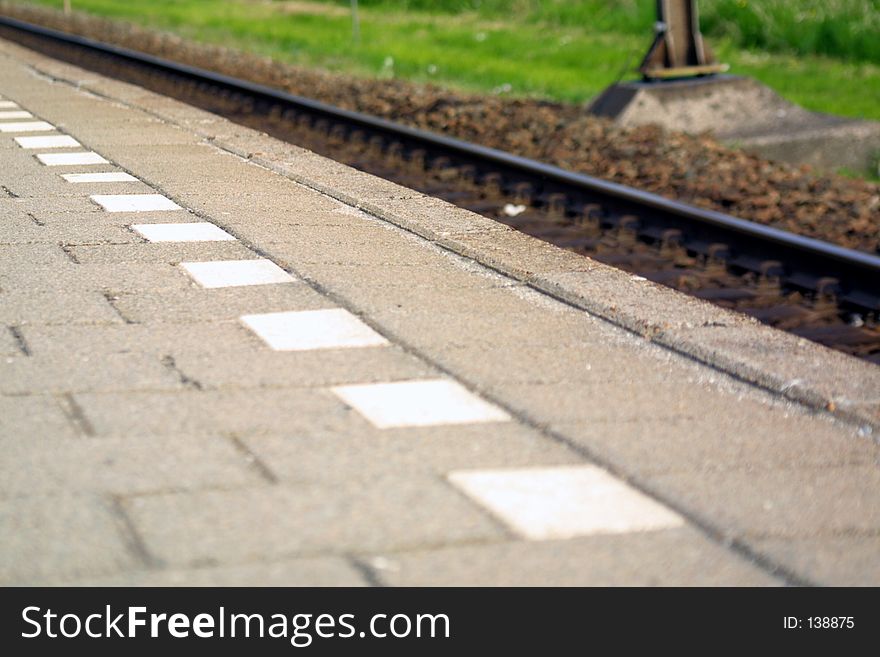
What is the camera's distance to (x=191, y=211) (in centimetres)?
721

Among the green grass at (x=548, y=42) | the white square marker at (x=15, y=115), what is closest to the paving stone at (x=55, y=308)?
the white square marker at (x=15, y=115)

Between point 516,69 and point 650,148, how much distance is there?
8103mm

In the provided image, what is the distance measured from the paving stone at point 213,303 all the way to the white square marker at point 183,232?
1.01 metres

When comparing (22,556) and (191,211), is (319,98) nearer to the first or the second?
(191,211)

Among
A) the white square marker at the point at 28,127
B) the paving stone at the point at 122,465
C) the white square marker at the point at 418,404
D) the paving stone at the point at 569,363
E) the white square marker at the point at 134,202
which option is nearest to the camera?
the paving stone at the point at 122,465

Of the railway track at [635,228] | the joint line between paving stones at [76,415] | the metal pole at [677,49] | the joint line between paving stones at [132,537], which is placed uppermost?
the joint line between paving stones at [76,415]

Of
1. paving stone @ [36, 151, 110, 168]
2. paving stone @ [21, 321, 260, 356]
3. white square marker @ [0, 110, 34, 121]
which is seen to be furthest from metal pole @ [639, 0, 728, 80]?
paving stone @ [21, 321, 260, 356]

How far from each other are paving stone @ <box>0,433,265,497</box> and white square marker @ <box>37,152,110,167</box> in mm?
5376

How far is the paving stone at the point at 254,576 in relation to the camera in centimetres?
299

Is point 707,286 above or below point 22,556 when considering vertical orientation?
below

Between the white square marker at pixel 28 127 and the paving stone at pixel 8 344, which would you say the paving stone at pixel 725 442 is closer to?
the paving stone at pixel 8 344

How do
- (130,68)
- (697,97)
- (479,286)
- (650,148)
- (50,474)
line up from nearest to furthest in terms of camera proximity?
(50,474) → (479,286) → (650,148) → (697,97) → (130,68)

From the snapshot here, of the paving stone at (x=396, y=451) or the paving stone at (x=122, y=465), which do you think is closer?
the paving stone at (x=122, y=465)

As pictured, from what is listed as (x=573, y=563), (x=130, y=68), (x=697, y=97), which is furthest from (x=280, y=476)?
(x=130, y=68)
